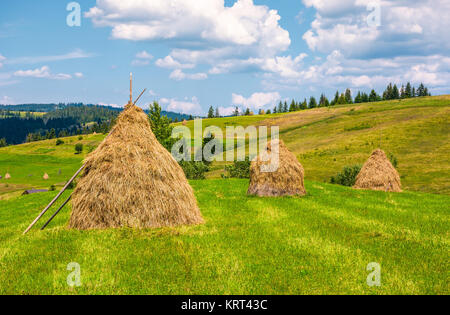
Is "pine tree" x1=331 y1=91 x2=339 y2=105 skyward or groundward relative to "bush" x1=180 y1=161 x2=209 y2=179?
skyward

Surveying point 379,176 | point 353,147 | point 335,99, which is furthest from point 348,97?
point 379,176

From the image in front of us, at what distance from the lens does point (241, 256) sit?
964cm

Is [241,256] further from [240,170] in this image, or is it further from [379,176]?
[240,170]

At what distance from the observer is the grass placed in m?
7.73

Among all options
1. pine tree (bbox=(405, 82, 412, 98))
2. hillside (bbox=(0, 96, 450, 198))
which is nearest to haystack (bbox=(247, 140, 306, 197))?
hillside (bbox=(0, 96, 450, 198))

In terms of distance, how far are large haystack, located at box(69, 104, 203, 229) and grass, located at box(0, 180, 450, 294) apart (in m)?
0.70

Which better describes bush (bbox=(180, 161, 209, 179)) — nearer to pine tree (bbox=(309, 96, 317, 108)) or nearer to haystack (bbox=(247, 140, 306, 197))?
haystack (bbox=(247, 140, 306, 197))

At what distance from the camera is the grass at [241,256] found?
7.73 m

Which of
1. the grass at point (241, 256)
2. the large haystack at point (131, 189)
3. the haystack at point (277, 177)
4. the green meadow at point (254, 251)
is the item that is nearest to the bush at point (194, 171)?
the haystack at point (277, 177)

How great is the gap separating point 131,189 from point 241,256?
5444 millimetres
